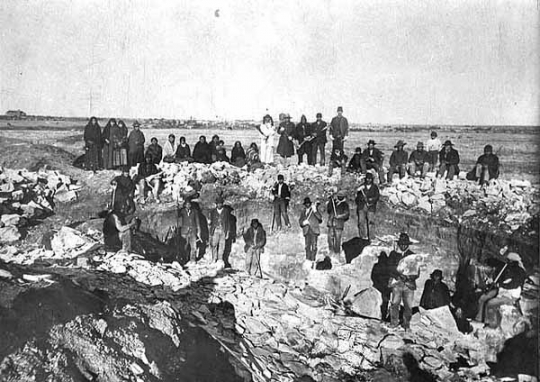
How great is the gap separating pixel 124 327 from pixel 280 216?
2.48m

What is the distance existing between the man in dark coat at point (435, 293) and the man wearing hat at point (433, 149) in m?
1.54

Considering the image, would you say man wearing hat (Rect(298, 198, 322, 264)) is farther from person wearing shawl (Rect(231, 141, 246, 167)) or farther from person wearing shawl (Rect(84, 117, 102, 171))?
person wearing shawl (Rect(84, 117, 102, 171))

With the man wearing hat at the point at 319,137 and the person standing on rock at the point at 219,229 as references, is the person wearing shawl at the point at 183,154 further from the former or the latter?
the man wearing hat at the point at 319,137

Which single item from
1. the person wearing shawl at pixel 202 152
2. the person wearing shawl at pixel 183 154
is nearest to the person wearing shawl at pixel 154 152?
the person wearing shawl at pixel 183 154

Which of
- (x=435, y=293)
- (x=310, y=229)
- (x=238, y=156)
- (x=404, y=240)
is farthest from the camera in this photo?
(x=238, y=156)

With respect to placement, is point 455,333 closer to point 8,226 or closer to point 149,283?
point 149,283

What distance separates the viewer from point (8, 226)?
648 centimetres

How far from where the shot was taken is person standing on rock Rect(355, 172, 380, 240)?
22.4 ft

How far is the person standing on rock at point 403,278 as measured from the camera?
654 cm

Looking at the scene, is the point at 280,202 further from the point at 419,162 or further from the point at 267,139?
the point at 419,162

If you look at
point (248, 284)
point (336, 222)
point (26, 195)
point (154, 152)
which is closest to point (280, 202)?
point (336, 222)

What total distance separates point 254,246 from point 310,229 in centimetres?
81

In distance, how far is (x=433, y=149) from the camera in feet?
22.7

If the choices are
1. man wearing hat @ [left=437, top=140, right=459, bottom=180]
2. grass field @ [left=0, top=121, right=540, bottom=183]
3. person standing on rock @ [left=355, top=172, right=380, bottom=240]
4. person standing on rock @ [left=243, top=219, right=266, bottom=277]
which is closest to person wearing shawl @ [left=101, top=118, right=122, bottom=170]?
grass field @ [left=0, top=121, right=540, bottom=183]
